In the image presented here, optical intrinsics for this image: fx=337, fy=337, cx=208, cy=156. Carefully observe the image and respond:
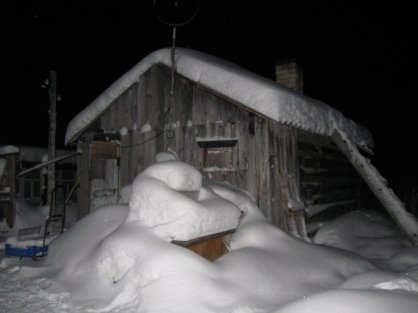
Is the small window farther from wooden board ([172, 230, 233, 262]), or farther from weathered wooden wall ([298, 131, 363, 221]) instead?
wooden board ([172, 230, 233, 262])

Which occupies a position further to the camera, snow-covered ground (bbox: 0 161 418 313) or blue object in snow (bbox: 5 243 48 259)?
blue object in snow (bbox: 5 243 48 259)

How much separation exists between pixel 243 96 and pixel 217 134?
1.28 metres

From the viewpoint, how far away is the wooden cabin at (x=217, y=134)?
24.3ft

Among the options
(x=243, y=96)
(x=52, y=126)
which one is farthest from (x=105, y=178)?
(x=243, y=96)

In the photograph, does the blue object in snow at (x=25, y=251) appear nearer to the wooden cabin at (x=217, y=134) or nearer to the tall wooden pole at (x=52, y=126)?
the wooden cabin at (x=217, y=134)

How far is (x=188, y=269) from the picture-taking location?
15.0 ft

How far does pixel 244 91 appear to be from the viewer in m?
7.22

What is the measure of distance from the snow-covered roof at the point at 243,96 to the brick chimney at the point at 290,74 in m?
1.34

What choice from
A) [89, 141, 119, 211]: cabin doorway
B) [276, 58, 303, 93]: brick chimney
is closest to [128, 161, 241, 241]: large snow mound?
[89, 141, 119, 211]: cabin doorway

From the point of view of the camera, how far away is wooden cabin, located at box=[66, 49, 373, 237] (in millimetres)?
7395

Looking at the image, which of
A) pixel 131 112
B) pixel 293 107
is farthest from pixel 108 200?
pixel 293 107

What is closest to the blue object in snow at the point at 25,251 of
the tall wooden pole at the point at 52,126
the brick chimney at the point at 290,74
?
the tall wooden pole at the point at 52,126

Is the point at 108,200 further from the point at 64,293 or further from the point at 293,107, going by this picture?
the point at 293,107

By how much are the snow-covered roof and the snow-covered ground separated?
1.96 meters
